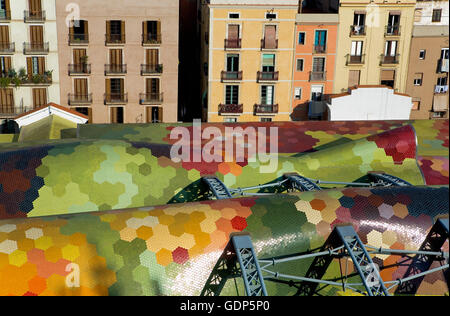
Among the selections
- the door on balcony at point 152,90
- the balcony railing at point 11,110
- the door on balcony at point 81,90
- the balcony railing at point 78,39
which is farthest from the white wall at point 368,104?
the balcony railing at point 11,110

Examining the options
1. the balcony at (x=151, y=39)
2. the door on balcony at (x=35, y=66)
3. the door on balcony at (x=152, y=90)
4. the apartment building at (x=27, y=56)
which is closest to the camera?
the apartment building at (x=27, y=56)

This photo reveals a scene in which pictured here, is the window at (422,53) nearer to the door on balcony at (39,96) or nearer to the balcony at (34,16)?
the balcony at (34,16)

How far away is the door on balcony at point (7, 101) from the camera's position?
137 ft

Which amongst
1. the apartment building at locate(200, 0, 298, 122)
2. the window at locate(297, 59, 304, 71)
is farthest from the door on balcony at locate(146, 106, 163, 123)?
the window at locate(297, 59, 304, 71)

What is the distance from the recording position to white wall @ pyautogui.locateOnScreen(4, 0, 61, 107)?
40.2 meters

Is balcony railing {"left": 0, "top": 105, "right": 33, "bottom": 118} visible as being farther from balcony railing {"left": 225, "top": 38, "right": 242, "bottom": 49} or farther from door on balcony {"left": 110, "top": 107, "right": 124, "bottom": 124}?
balcony railing {"left": 225, "top": 38, "right": 242, "bottom": 49}

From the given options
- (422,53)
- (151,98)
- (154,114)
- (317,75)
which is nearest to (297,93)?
(317,75)

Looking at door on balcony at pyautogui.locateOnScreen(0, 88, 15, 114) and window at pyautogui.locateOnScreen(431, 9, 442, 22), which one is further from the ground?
window at pyautogui.locateOnScreen(431, 9, 442, 22)

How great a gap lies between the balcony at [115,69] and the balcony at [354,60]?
18147 millimetres

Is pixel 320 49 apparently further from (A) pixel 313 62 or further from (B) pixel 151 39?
(B) pixel 151 39

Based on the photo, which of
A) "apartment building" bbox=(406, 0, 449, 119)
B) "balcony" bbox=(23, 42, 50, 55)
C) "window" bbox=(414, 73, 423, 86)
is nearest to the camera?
"balcony" bbox=(23, 42, 50, 55)

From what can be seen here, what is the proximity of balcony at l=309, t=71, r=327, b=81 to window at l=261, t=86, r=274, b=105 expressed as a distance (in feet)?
11.1
